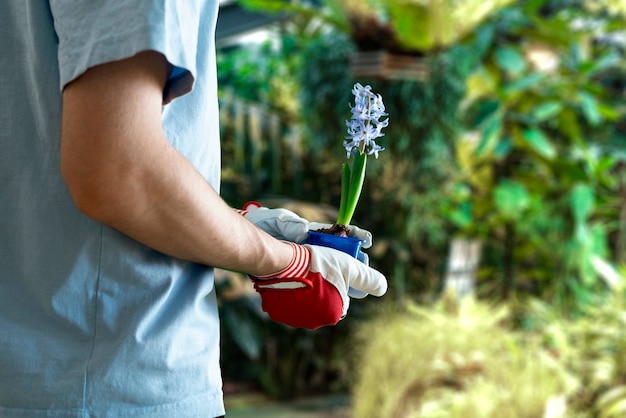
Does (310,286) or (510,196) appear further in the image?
(510,196)

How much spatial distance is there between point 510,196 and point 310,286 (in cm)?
345

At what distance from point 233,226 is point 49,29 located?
8.0 inches

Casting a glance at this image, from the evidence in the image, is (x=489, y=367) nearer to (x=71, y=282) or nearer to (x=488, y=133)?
(x=488, y=133)

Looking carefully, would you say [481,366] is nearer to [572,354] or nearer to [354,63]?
[572,354]

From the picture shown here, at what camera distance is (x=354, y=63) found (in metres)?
3.57

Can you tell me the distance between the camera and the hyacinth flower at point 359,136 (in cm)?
66

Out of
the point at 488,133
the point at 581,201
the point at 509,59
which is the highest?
the point at 509,59

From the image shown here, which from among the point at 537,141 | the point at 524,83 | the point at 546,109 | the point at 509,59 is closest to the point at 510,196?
the point at 537,141

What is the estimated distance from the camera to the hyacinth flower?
26.2 inches

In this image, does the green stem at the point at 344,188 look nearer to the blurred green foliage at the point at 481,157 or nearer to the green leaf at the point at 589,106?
the blurred green foliage at the point at 481,157

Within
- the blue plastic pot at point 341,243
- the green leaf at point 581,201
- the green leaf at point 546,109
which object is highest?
the green leaf at point 546,109

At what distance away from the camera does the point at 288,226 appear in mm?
701

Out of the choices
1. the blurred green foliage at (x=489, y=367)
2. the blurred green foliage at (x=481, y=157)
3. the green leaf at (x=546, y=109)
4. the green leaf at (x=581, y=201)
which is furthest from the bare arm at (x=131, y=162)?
the green leaf at (x=581, y=201)

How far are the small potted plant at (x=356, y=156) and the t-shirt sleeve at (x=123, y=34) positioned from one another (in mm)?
179
